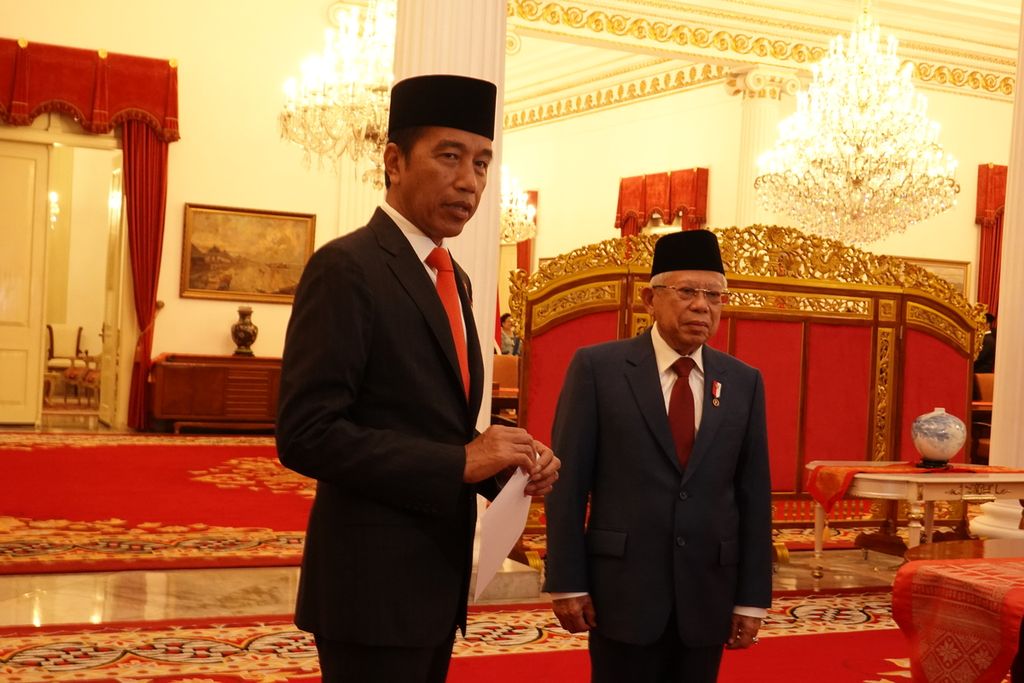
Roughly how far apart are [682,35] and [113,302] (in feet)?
21.8

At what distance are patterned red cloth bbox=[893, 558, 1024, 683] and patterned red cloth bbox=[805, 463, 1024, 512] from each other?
→ 171cm

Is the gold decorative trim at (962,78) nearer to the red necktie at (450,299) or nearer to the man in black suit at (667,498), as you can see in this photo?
the man in black suit at (667,498)

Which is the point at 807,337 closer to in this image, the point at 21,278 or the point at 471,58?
the point at 471,58

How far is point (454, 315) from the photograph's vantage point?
178cm

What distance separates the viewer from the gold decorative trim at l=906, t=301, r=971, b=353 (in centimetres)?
687

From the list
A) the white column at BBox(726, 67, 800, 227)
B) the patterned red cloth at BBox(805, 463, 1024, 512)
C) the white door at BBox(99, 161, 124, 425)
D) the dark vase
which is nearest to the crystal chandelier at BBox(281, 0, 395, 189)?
the dark vase

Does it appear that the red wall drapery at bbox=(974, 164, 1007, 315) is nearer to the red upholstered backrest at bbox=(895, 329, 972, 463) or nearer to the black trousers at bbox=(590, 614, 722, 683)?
the red upholstered backrest at bbox=(895, 329, 972, 463)

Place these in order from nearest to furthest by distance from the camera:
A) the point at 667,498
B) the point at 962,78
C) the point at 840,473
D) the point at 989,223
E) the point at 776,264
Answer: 1. the point at 667,498
2. the point at 840,473
3. the point at 776,264
4. the point at 962,78
5. the point at 989,223

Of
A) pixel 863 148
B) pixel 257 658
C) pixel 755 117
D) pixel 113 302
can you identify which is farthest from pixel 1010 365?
pixel 113 302

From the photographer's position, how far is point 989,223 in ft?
48.3

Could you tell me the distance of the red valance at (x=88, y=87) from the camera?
38.4ft

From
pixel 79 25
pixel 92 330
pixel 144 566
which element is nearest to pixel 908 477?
pixel 144 566

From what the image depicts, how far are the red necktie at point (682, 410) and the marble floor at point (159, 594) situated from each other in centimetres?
284

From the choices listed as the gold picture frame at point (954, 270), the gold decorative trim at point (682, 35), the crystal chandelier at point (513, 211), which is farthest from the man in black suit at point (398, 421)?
the gold picture frame at point (954, 270)
